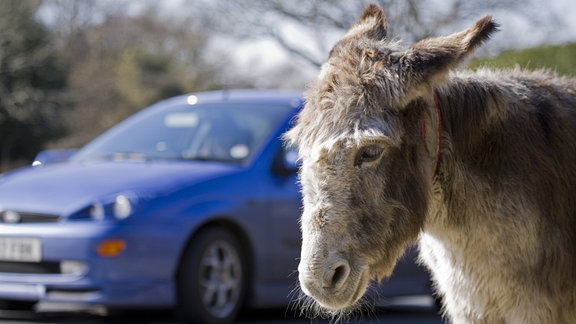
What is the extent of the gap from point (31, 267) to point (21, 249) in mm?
169

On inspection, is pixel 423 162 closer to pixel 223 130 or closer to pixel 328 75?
pixel 328 75

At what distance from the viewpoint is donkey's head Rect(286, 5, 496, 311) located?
374 cm

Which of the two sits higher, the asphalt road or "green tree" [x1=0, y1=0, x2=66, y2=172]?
"green tree" [x1=0, y1=0, x2=66, y2=172]

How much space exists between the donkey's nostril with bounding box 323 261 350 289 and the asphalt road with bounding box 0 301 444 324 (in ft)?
16.5

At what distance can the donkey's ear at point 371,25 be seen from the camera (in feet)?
14.1

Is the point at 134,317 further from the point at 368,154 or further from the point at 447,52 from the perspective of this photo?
the point at 447,52

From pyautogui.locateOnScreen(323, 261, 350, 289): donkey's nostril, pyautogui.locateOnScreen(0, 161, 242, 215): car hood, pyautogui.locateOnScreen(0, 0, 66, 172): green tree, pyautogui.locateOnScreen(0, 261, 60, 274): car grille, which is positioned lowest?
pyautogui.locateOnScreen(323, 261, 350, 289): donkey's nostril

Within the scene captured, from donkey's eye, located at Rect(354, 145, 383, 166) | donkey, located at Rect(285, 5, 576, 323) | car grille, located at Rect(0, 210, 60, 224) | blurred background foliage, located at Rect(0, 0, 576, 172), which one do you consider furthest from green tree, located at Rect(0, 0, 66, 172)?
donkey's eye, located at Rect(354, 145, 383, 166)

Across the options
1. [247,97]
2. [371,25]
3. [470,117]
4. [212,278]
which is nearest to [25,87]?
[247,97]

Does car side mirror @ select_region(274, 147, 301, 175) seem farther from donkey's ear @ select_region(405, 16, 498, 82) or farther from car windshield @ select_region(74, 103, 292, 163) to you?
donkey's ear @ select_region(405, 16, 498, 82)

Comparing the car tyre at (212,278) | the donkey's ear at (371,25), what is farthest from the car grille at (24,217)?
the donkey's ear at (371,25)

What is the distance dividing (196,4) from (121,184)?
53.5 feet

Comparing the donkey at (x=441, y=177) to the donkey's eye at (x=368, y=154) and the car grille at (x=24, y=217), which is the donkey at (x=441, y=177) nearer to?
the donkey's eye at (x=368, y=154)

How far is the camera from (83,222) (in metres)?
8.08
